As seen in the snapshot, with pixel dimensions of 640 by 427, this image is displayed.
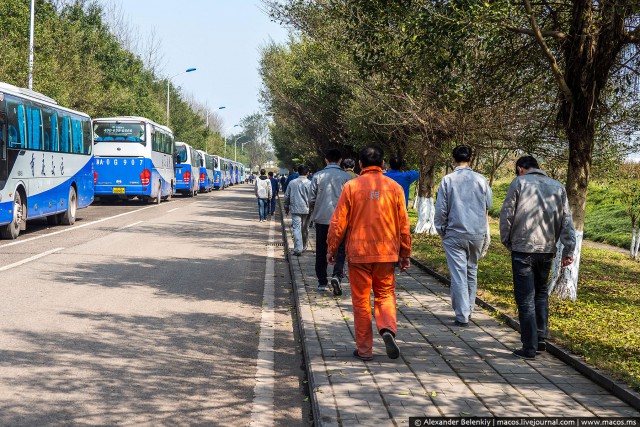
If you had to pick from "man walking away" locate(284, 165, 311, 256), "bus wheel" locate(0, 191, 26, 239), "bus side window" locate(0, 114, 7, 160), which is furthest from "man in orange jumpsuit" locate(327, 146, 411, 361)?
"bus wheel" locate(0, 191, 26, 239)

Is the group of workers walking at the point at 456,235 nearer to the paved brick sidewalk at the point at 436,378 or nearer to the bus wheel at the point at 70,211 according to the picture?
the paved brick sidewalk at the point at 436,378

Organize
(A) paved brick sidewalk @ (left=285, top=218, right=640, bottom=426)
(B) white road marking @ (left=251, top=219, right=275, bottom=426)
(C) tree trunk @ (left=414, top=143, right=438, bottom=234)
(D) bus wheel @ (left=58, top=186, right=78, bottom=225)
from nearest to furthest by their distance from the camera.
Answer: (A) paved brick sidewalk @ (left=285, top=218, right=640, bottom=426) → (B) white road marking @ (left=251, top=219, right=275, bottom=426) → (C) tree trunk @ (left=414, top=143, right=438, bottom=234) → (D) bus wheel @ (left=58, top=186, right=78, bottom=225)

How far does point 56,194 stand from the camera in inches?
742

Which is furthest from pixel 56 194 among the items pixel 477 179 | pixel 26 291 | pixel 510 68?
pixel 477 179

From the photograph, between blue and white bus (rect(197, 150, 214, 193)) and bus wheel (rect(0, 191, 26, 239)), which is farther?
blue and white bus (rect(197, 150, 214, 193))

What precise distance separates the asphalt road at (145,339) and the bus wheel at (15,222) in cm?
111

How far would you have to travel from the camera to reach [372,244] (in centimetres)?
622

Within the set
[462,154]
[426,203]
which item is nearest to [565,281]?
[462,154]

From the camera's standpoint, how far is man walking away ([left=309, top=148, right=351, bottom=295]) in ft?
32.1

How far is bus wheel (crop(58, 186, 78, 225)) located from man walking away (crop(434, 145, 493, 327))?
1457 centimetres

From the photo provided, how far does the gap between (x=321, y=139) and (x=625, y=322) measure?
3149 centimetres

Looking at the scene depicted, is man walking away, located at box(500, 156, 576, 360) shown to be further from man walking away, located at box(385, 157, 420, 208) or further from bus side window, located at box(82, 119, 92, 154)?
bus side window, located at box(82, 119, 92, 154)

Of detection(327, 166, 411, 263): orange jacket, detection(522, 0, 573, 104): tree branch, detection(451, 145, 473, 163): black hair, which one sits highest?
detection(522, 0, 573, 104): tree branch

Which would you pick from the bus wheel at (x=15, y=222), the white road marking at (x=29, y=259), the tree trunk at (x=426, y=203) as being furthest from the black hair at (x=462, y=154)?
the tree trunk at (x=426, y=203)
